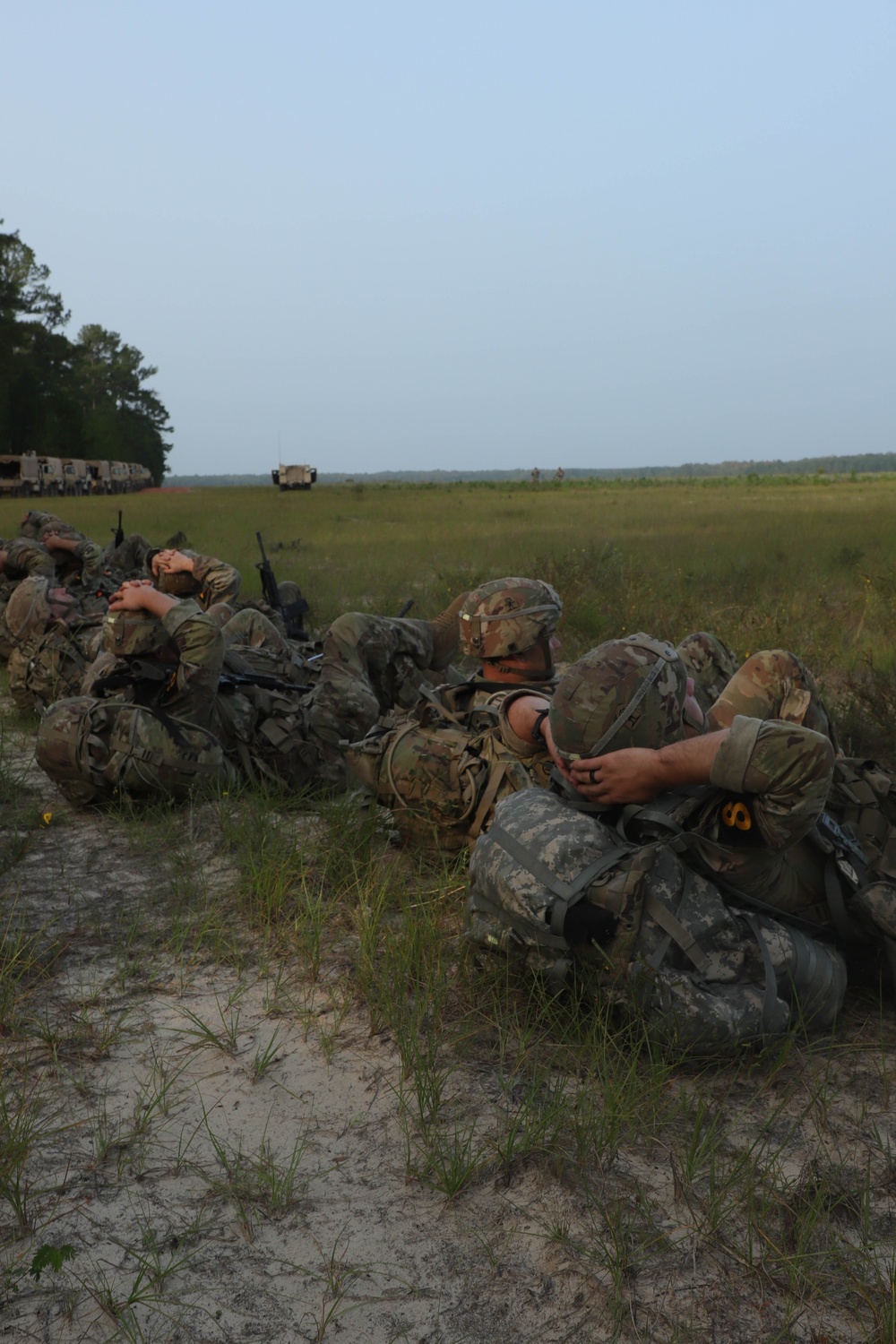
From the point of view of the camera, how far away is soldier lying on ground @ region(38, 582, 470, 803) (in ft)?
16.0

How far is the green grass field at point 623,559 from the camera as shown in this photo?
28.6 feet

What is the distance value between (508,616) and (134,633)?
2.02 meters

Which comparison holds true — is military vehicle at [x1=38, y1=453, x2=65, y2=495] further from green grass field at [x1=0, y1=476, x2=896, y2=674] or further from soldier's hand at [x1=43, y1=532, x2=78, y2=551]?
soldier's hand at [x1=43, y1=532, x2=78, y2=551]

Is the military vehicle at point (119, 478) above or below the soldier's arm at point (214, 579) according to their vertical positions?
above

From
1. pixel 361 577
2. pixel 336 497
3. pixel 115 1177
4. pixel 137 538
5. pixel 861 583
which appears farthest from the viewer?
pixel 336 497

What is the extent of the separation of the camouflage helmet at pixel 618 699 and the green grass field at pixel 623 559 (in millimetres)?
4700

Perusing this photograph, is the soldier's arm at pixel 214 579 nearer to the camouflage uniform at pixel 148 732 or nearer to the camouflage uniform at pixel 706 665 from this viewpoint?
the camouflage uniform at pixel 148 732

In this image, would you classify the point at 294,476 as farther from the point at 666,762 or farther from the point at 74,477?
the point at 666,762

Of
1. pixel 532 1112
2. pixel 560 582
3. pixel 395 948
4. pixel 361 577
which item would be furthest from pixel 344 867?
pixel 361 577

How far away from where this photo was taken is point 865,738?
496 centimetres

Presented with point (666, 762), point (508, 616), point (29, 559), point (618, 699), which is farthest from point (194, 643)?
point (29, 559)

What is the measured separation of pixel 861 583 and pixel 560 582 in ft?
9.65

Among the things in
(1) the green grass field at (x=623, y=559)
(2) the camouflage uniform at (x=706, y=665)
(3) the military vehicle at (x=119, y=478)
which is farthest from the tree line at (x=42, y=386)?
(2) the camouflage uniform at (x=706, y=665)

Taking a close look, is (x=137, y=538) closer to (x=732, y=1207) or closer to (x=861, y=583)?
(x=861, y=583)
